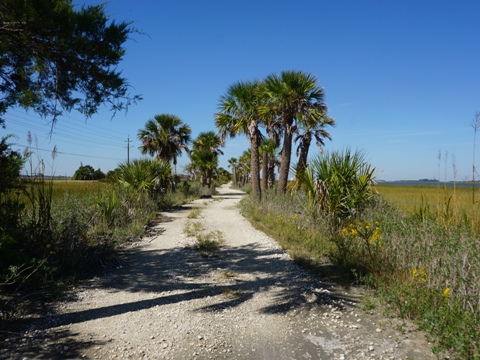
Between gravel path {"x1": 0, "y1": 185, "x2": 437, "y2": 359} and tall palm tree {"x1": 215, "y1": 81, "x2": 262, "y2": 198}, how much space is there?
12717 mm

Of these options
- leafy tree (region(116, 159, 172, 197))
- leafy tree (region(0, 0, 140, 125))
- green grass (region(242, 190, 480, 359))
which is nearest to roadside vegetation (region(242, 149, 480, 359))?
green grass (region(242, 190, 480, 359))

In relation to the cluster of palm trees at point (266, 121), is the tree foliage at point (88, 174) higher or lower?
lower

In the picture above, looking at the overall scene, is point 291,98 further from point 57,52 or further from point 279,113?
point 57,52

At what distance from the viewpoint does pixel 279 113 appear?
52.5ft

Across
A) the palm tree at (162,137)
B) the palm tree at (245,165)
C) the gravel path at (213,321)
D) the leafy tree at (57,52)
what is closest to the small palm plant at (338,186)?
the gravel path at (213,321)

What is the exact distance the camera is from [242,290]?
4.92m

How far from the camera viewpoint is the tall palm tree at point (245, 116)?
18.2 metres

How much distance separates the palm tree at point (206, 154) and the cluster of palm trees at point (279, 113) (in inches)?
500

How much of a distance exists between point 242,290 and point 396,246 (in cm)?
260

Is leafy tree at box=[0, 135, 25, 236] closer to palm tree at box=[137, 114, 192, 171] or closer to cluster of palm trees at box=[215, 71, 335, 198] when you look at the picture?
cluster of palm trees at box=[215, 71, 335, 198]

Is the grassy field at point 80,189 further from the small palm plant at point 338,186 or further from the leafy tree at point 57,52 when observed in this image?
the small palm plant at point 338,186

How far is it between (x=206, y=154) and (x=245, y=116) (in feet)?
50.4

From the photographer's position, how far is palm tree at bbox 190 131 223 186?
33406 millimetres

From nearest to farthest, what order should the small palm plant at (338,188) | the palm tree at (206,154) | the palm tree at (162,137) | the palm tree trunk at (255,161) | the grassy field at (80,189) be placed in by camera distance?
the small palm plant at (338,188) < the grassy field at (80,189) < the palm tree trunk at (255,161) < the palm tree at (162,137) < the palm tree at (206,154)
